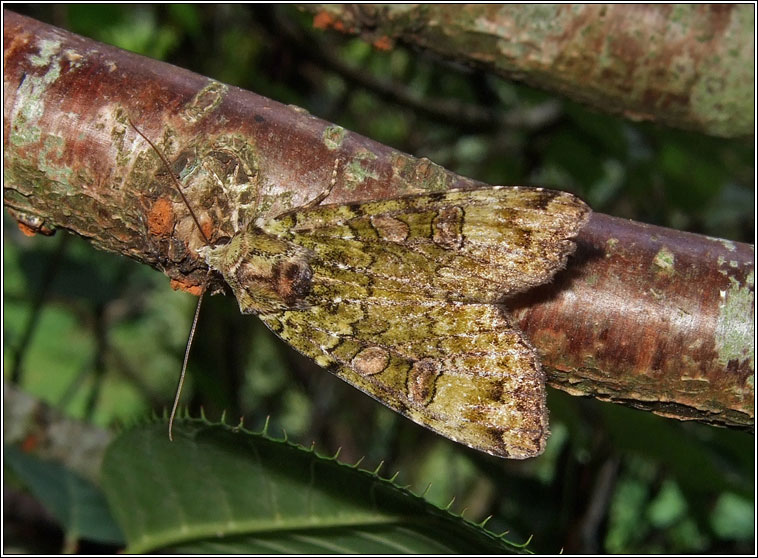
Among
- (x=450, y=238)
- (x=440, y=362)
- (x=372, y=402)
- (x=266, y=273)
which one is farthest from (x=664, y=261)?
(x=372, y=402)

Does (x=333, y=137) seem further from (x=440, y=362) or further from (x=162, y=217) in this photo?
(x=440, y=362)

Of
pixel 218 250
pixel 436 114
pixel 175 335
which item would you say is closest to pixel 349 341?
pixel 218 250

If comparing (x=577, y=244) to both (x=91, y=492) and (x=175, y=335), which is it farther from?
(x=175, y=335)

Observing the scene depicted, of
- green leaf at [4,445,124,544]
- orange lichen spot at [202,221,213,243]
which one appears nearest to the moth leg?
orange lichen spot at [202,221,213,243]

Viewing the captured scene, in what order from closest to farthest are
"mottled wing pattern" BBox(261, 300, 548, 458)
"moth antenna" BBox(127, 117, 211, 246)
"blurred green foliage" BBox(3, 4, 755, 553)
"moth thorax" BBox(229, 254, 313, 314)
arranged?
"moth antenna" BBox(127, 117, 211, 246) < "mottled wing pattern" BBox(261, 300, 548, 458) < "moth thorax" BBox(229, 254, 313, 314) < "blurred green foliage" BBox(3, 4, 755, 553)

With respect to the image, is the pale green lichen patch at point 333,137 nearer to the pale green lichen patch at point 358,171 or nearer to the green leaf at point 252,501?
the pale green lichen patch at point 358,171

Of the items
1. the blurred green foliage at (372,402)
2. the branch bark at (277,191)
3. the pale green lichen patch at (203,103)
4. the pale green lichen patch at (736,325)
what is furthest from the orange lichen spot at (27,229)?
the pale green lichen patch at (736,325)

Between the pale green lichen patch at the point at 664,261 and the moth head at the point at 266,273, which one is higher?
the pale green lichen patch at the point at 664,261

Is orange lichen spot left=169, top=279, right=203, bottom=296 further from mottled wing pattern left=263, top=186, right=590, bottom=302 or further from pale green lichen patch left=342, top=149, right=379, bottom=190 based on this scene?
pale green lichen patch left=342, top=149, right=379, bottom=190
